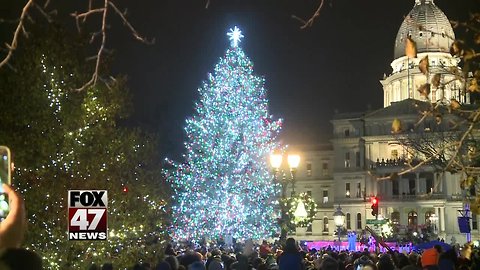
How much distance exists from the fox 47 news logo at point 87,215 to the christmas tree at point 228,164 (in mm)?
30146

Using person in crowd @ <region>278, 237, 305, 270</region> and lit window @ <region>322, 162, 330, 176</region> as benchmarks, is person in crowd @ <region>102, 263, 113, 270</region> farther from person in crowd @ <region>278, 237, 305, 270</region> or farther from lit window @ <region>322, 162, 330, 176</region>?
lit window @ <region>322, 162, 330, 176</region>

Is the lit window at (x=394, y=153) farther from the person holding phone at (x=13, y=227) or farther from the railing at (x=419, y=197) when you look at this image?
the person holding phone at (x=13, y=227)

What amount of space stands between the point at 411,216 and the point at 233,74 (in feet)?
165

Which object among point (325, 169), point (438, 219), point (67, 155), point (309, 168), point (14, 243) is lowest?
point (14, 243)

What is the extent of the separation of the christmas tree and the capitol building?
38.5m

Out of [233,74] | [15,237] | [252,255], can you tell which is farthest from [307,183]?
[15,237]

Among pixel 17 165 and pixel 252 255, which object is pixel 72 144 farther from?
pixel 252 255

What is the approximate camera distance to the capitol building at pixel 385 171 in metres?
82.1

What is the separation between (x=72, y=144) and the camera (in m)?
12.7

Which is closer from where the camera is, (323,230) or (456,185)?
(456,185)

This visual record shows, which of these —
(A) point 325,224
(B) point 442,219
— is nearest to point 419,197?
(B) point 442,219

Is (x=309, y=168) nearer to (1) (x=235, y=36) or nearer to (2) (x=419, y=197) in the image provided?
(2) (x=419, y=197)

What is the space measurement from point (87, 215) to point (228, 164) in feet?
101

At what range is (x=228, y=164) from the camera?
4044cm
